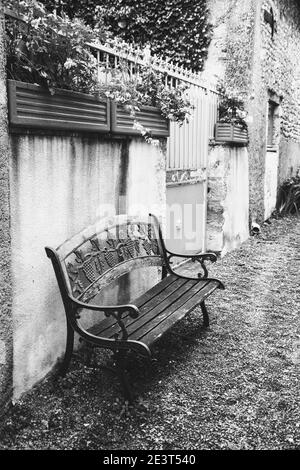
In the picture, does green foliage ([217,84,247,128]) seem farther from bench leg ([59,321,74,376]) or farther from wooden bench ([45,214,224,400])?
bench leg ([59,321,74,376])

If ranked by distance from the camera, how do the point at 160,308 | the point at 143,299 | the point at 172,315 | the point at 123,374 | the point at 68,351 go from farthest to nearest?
the point at 143,299 < the point at 160,308 < the point at 172,315 < the point at 68,351 < the point at 123,374

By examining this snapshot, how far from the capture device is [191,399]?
293 cm

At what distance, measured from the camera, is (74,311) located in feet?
9.05

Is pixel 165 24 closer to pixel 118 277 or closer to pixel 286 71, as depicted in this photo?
pixel 286 71

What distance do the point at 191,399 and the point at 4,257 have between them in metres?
1.45

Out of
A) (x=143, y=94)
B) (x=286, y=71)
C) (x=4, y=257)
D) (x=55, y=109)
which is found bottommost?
(x=4, y=257)

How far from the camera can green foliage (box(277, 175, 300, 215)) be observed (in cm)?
1041

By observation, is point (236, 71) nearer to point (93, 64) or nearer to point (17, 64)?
point (93, 64)

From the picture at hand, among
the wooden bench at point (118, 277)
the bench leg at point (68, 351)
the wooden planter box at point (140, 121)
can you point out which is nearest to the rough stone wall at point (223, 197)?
the wooden planter box at point (140, 121)

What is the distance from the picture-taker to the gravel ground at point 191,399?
98.2 inches

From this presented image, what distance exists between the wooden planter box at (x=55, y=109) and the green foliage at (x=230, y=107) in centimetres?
353

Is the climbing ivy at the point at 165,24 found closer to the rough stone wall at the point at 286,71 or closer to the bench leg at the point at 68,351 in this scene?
the rough stone wall at the point at 286,71

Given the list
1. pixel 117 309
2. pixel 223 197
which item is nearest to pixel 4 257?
pixel 117 309
